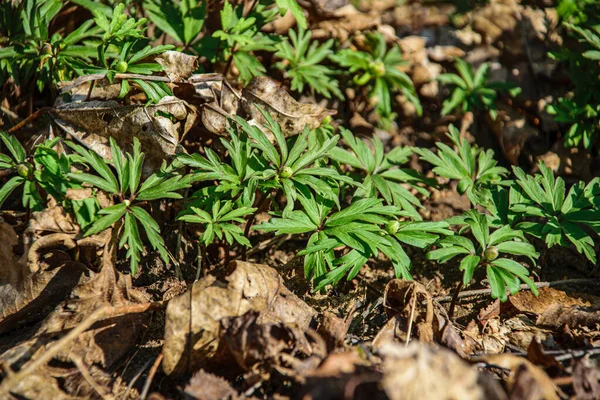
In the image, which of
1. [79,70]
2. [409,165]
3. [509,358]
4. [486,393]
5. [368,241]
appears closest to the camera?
[486,393]

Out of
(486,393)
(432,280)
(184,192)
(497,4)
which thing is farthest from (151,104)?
(497,4)

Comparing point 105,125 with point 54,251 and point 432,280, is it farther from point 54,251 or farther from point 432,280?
point 432,280

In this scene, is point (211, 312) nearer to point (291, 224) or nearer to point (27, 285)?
point (291, 224)

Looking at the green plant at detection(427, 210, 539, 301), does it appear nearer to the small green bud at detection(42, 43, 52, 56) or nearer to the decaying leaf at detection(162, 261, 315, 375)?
the decaying leaf at detection(162, 261, 315, 375)

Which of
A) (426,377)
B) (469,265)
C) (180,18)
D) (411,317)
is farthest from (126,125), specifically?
(426,377)

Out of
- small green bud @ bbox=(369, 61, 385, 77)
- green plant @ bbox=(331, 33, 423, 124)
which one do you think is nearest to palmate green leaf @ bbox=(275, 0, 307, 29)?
green plant @ bbox=(331, 33, 423, 124)

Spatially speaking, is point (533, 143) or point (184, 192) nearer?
point (184, 192)
